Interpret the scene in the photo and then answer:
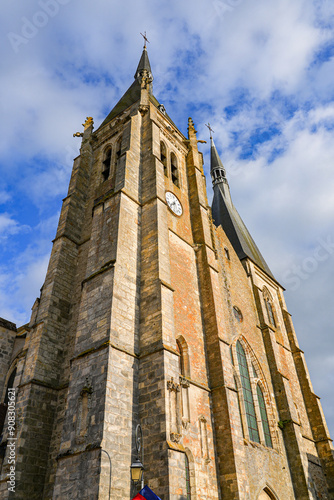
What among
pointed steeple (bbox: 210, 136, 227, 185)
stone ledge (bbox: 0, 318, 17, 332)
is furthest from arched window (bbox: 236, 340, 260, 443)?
pointed steeple (bbox: 210, 136, 227, 185)

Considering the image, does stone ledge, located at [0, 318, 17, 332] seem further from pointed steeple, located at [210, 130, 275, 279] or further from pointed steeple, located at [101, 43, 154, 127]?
pointed steeple, located at [210, 130, 275, 279]

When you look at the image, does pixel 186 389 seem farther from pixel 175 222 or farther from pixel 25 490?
pixel 175 222

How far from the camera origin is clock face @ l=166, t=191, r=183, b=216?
16797 mm

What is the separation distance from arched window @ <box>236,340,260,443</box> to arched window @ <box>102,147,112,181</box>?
31.8 ft

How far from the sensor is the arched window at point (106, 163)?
741 inches

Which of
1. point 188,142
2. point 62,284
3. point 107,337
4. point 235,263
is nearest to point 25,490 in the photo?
point 107,337

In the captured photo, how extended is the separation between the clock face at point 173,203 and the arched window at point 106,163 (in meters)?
3.43

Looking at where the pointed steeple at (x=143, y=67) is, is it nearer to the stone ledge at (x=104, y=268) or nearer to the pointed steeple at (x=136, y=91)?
the pointed steeple at (x=136, y=91)

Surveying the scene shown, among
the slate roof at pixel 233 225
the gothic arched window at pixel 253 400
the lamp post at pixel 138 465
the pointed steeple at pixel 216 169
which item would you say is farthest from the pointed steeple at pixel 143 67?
the lamp post at pixel 138 465

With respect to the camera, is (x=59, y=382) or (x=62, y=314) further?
(x=62, y=314)

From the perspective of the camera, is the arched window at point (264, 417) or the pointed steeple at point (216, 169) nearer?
the arched window at point (264, 417)

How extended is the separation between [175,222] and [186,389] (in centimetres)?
694

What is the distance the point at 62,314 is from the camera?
1385cm

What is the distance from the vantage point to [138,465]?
309 inches
